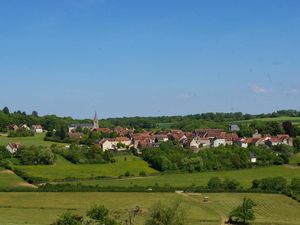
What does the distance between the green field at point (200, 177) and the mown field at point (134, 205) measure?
9.92 meters

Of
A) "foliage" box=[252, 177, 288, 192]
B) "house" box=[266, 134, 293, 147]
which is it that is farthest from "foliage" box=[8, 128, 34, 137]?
"foliage" box=[252, 177, 288, 192]

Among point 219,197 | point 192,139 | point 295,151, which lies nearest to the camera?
point 219,197

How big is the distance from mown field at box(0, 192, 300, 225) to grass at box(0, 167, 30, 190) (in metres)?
4.58

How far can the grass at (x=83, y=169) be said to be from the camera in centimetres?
7656

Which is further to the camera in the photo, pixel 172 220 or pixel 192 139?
pixel 192 139

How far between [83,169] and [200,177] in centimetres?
1800

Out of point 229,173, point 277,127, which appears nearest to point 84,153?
point 229,173

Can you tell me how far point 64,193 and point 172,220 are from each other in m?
25.8

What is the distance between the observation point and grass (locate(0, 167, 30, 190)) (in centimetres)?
6368

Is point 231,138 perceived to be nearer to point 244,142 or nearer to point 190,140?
point 244,142

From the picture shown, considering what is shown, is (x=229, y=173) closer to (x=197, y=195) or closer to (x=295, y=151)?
(x=197, y=195)

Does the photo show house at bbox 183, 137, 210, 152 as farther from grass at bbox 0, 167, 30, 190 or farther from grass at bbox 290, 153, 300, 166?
grass at bbox 0, 167, 30, 190

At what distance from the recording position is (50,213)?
48031mm

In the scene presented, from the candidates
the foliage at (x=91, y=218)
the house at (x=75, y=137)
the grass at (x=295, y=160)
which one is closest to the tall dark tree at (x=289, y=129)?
the grass at (x=295, y=160)
